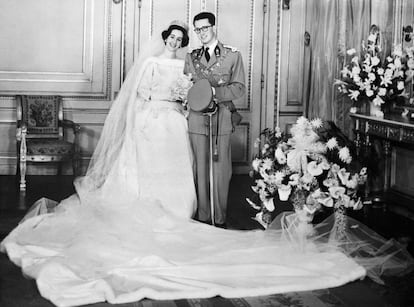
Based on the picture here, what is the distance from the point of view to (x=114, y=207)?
654 centimetres

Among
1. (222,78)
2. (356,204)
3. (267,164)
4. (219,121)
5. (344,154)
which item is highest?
(222,78)

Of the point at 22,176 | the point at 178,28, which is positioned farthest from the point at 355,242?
the point at 22,176

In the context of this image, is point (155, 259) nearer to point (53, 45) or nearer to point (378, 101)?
point (378, 101)

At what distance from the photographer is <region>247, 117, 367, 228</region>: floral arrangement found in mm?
5484

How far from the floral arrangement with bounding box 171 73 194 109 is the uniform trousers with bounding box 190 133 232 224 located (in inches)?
19.9

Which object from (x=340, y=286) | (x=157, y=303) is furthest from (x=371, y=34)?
(x=157, y=303)

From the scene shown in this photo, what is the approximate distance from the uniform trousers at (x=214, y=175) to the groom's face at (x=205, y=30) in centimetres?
83

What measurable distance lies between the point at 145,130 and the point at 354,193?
2.25 metres

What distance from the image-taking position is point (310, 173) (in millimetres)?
5496

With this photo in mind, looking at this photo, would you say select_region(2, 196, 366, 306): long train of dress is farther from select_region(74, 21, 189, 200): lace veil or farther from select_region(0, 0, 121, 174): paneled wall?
select_region(0, 0, 121, 174): paneled wall

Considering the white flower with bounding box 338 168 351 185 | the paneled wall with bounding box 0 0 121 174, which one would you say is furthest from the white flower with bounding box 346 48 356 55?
the paneled wall with bounding box 0 0 121 174

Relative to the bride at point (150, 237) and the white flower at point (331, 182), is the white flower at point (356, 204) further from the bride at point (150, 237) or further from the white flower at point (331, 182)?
the bride at point (150, 237)

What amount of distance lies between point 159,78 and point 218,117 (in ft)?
3.08

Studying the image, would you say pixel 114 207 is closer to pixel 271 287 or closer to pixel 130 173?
pixel 130 173
